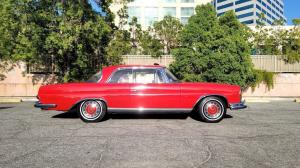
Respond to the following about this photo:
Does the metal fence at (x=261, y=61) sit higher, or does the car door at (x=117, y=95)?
the metal fence at (x=261, y=61)

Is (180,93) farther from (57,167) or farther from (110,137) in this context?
(57,167)

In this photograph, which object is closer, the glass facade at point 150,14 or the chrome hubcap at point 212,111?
the chrome hubcap at point 212,111

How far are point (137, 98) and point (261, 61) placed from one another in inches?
467

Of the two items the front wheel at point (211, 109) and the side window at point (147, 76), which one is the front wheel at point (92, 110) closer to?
the side window at point (147, 76)

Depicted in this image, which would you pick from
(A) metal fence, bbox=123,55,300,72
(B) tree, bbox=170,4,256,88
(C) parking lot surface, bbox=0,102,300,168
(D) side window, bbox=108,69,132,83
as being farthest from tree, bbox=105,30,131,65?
(D) side window, bbox=108,69,132,83

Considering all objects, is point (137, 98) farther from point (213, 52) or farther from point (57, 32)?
point (213, 52)

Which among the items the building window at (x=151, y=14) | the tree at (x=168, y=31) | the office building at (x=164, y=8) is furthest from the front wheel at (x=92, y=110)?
the office building at (x=164, y=8)

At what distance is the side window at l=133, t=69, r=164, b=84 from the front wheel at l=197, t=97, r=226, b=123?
126 cm

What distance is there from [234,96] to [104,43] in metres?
9.75

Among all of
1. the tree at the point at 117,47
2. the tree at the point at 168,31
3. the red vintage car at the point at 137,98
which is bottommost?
the red vintage car at the point at 137,98

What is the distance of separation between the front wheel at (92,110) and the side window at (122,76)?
2.25ft

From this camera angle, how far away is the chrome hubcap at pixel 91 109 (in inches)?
352

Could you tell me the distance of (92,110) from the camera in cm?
897

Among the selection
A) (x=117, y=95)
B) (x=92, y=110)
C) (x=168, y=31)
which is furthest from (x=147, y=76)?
(x=168, y=31)
